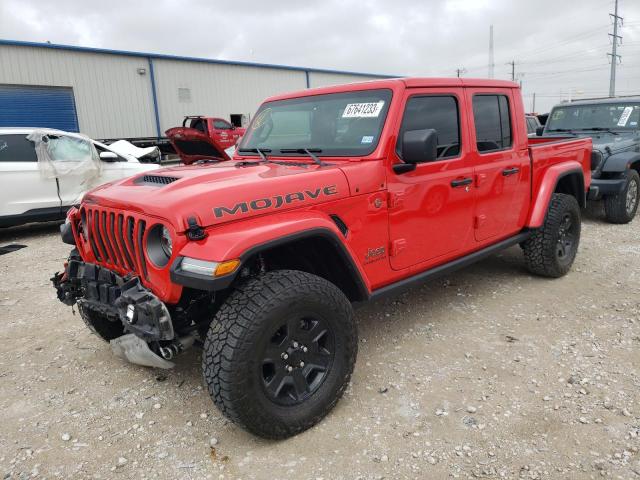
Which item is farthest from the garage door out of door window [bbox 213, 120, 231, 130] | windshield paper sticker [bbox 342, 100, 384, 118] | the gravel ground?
windshield paper sticker [bbox 342, 100, 384, 118]

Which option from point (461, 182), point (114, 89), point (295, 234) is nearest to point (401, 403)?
point (295, 234)

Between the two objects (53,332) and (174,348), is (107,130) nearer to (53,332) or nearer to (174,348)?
(53,332)

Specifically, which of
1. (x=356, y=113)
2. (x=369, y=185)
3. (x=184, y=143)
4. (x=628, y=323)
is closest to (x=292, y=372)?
(x=369, y=185)

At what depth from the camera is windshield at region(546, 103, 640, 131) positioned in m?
7.68

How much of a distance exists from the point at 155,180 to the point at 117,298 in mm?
735

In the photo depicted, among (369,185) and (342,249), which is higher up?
(369,185)

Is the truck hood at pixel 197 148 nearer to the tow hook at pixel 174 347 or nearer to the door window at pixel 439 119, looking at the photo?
the door window at pixel 439 119

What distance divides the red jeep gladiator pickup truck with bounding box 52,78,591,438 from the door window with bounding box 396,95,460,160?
1cm

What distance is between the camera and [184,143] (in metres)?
8.38

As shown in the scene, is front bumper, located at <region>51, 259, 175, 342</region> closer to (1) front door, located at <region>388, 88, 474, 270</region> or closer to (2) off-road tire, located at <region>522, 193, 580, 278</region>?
(1) front door, located at <region>388, 88, 474, 270</region>

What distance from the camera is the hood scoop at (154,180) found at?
2.76 metres

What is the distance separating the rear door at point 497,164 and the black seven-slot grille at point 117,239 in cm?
246

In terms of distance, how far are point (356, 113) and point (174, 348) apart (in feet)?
6.15

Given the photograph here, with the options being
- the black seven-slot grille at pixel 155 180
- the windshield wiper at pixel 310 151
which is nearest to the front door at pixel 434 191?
the windshield wiper at pixel 310 151
